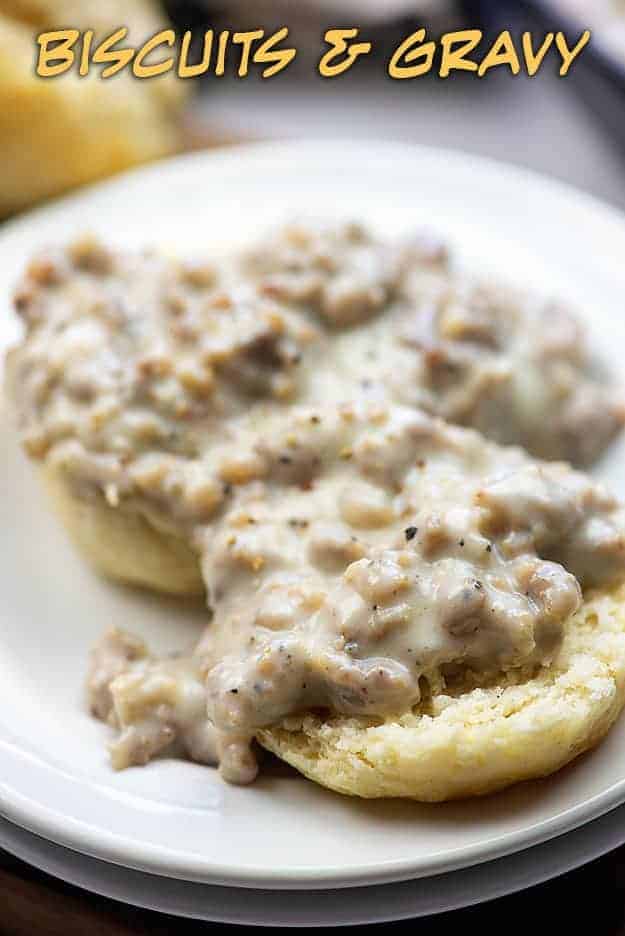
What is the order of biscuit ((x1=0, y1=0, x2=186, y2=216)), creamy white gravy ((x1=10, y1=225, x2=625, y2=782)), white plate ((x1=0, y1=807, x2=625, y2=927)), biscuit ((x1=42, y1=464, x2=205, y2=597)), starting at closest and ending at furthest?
white plate ((x1=0, y1=807, x2=625, y2=927)), creamy white gravy ((x1=10, y1=225, x2=625, y2=782)), biscuit ((x1=42, y1=464, x2=205, y2=597)), biscuit ((x1=0, y1=0, x2=186, y2=216))

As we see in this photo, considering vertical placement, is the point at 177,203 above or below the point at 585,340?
below

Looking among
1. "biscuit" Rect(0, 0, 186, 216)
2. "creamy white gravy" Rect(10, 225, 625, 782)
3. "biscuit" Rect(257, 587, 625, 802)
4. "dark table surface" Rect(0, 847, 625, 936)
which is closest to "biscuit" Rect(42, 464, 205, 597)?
"creamy white gravy" Rect(10, 225, 625, 782)

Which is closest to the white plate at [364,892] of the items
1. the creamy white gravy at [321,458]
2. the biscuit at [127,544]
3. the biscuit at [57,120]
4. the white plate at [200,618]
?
the white plate at [200,618]

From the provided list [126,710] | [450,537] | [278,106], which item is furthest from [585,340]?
[278,106]

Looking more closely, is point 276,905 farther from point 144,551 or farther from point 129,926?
point 144,551

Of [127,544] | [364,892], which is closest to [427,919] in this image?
[364,892]

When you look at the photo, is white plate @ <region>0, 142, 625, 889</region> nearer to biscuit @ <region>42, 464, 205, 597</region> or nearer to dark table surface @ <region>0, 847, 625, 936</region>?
biscuit @ <region>42, 464, 205, 597</region>
